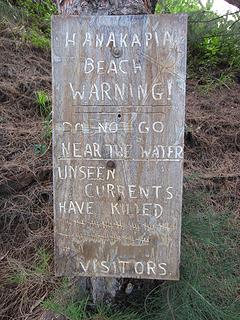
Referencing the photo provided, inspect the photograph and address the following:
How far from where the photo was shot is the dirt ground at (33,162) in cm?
230

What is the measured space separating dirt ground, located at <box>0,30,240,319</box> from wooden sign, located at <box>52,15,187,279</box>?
60 cm

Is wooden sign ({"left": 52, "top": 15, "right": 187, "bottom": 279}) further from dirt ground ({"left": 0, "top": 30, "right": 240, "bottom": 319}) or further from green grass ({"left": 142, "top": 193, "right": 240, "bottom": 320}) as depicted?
dirt ground ({"left": 0, "top": 30, "right": 240, "bottom": 319})

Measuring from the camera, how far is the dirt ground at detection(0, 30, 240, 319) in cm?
230

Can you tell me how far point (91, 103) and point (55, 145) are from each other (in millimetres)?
238

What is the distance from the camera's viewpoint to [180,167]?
67.8 inches

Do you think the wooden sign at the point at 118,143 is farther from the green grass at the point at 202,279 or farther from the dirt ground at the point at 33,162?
the dirt ground at the point at 33,162

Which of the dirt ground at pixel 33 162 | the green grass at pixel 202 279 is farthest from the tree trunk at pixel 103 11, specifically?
the dirt ground at pixel 33 162

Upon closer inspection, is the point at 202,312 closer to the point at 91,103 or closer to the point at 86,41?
Result: the point at 91,103

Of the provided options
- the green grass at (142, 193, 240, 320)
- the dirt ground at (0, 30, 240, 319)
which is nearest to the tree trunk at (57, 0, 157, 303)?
the green grass at (142, 193, 240, 320)

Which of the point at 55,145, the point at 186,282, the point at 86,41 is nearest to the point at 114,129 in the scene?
the point at 55,145

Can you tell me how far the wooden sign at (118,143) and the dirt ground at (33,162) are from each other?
599 mm

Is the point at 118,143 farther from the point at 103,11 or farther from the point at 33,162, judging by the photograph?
the point at 33,162

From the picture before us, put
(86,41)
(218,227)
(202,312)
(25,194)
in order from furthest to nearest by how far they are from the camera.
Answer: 1. (25,194)
2. (218,227)
3. (202,312)
4. (86,41)

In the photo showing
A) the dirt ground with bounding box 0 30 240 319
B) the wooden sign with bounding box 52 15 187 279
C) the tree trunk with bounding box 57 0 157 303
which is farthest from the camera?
Answer: the dirt ground with bounding box 0 30 240 319
